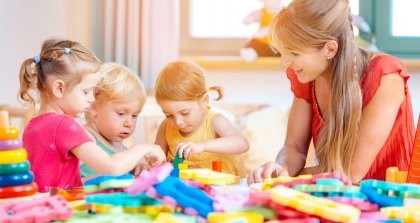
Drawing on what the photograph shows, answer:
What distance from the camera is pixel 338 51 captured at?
182cm

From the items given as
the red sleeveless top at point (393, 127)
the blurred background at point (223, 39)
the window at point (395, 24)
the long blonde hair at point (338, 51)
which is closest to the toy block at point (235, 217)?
the long blonde hair at point (338, 51)

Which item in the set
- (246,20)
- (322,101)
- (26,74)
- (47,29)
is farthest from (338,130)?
(47,29)

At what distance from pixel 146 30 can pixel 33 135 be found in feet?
6.70

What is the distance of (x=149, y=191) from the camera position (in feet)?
3.68

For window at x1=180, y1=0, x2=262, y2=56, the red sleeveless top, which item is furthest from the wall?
the red sleeveless top

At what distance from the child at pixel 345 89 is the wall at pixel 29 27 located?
1854mm

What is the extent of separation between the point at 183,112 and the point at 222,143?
0.14 meters

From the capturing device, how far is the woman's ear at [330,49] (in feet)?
5.91

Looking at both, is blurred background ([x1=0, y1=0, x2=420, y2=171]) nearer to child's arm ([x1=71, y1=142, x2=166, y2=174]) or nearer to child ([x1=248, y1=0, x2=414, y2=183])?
child ([x1=248, y1=0, x2=414, y2=183])

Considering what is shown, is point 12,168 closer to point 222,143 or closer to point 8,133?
point 8,133

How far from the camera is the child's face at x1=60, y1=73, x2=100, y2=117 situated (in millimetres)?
1801

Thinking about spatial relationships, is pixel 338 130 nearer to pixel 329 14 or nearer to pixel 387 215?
pixel 329 14

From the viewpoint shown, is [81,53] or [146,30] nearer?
[81,53]

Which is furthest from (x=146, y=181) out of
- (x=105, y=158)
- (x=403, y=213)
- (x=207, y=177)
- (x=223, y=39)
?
(x=223, y=39)
